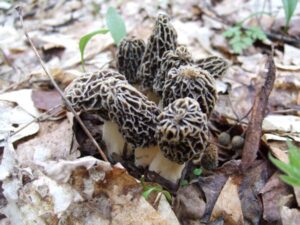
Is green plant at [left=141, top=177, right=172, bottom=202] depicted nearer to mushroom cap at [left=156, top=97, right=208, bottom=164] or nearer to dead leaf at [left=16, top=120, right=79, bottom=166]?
mushroom cap at [left=156, top=97, right=208, bottom=164]

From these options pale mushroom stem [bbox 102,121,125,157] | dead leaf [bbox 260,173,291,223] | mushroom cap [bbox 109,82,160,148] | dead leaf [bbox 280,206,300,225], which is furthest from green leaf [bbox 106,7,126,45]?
dead leaf [bbox 280,206,300,225]

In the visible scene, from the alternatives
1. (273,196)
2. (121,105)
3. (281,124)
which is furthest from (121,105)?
(281,124)

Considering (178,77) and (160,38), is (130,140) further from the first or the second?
(160,38)

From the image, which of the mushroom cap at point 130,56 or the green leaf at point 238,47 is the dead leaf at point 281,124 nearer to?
the mushroom cap at point 130,56

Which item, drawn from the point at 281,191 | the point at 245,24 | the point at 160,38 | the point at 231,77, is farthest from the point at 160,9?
the point at 281,191

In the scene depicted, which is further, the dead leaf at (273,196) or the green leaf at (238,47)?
the green leaf at (238,47)

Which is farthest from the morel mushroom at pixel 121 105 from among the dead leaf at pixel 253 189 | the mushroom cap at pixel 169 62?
the dead leaf at pixel 253 189

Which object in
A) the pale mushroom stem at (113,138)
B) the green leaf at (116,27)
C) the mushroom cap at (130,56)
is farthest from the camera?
the green leaf at (116,27)
